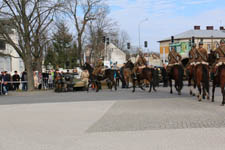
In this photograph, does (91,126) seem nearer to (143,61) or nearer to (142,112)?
(142,112)

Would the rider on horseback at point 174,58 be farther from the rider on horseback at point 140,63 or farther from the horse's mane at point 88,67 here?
the horse's mane at point 88,67

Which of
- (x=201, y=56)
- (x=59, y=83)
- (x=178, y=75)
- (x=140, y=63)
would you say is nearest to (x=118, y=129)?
(x=201, y=56)

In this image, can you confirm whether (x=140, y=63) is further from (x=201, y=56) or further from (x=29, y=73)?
(x=29, y=73)

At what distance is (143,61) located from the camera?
23250 millimetres

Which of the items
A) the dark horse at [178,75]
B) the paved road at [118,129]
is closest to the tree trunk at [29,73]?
the dark horse at [178,75]

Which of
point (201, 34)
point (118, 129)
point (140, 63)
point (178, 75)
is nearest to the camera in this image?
point (118, 129)

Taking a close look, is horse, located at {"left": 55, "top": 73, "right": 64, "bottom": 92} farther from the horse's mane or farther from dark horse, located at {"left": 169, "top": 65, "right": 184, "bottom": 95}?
dark horse, located at {"left": 169, "top": 65, "right": 184, "bottom": 95}

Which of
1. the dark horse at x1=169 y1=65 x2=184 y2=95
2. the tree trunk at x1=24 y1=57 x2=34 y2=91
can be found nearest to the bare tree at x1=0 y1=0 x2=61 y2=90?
the tree trunk at x1=24 y1=57 x2=34 y2=91

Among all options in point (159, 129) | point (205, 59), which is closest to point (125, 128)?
point (159, 129)

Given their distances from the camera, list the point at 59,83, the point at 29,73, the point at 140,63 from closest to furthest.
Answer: the point at 140,63 → the point at 59,83 → the point at 29,73

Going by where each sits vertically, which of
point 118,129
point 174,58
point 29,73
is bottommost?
point 118,129

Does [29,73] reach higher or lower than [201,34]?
lower

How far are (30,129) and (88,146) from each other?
3036 mm

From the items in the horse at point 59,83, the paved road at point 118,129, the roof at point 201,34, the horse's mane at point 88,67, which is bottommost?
the paved road at point 118,129
